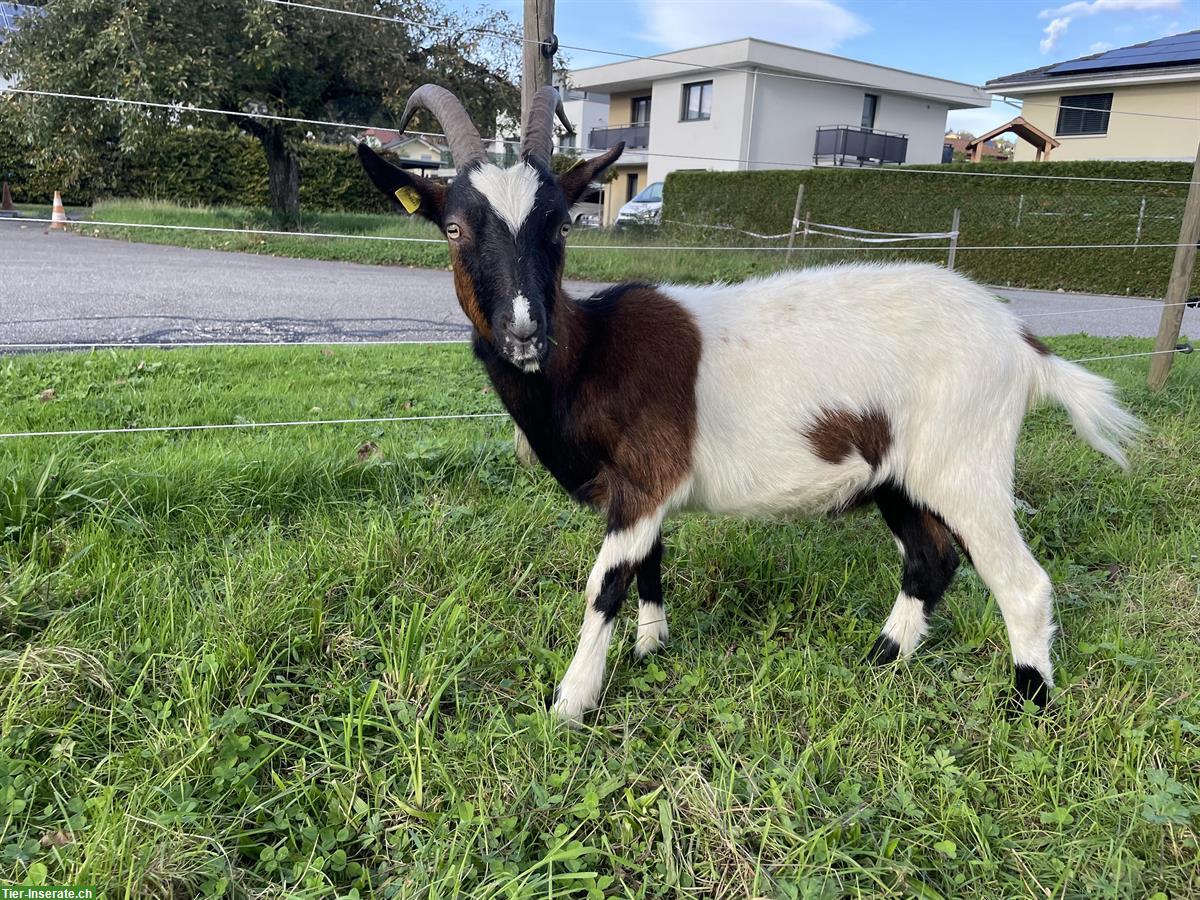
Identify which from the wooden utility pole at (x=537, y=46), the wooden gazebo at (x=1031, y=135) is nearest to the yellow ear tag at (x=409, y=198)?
the wooden utility pole at (x=537, y=46)

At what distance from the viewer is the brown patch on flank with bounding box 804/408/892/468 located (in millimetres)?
2574

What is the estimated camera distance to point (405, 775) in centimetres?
210

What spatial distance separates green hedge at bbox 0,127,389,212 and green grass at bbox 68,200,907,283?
1.75 m

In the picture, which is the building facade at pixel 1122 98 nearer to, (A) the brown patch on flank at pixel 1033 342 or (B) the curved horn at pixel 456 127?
(A) the brown patch on flank at pixel 1033 342

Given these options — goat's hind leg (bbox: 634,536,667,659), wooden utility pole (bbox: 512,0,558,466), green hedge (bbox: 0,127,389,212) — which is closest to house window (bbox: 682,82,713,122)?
green hedge (bbox: 0,127,389,212)

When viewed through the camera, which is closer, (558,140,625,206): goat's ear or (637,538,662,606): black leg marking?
(558,140,625,206): goat's ear

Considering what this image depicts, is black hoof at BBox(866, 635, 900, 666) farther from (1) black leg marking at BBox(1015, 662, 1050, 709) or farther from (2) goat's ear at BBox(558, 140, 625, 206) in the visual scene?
(2) goat's ear at BBox(558, 140, 625, 206)

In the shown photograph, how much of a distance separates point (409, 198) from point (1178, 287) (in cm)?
591

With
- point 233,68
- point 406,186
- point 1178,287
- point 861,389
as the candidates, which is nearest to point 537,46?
point 406,186

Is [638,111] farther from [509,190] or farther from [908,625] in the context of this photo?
[908,625]

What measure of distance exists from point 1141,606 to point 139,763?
3.42 m

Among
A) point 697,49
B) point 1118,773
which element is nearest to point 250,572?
point 1118,773

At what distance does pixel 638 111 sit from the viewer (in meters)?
33.3

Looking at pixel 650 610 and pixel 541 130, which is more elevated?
pixel 541 130
